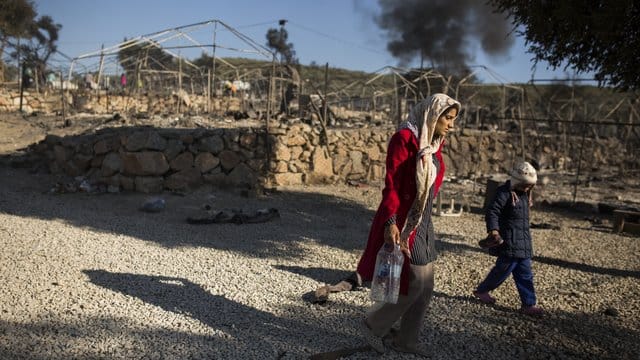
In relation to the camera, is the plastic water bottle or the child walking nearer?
the plastic water bottle

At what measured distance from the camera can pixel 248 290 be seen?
4.71 m

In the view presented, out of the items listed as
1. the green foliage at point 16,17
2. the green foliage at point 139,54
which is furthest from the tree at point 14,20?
the green foliage at point 139,54

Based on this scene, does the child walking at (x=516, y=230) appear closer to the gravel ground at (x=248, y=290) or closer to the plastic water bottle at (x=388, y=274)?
the gravel ground at (x=248, y=290)

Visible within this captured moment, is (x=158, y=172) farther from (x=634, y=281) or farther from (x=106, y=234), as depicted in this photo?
(x=634, y=281)

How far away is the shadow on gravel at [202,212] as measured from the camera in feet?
21.6

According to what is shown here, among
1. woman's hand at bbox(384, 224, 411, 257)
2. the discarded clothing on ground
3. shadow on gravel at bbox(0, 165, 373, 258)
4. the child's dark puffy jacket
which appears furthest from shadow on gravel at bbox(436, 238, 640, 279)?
woman's hand at bbox(384, 224, 411, 257)

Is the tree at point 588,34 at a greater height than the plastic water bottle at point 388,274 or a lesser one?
greater

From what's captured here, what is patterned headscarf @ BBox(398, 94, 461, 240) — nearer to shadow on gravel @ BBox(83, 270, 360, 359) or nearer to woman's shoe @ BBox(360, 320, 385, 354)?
woman's shoe @ BBox(360, 320, 385, 354)

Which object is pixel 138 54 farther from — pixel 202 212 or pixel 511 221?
pixel 511 221

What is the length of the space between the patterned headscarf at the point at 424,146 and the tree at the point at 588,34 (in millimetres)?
3363

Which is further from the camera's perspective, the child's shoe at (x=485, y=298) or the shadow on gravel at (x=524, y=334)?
A: the child's shoe at (x=485, y=298)

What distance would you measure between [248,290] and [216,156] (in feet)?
19.7

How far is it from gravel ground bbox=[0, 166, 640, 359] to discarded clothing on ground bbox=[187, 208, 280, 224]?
202 mm

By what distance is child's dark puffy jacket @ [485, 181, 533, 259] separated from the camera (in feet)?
14.1
